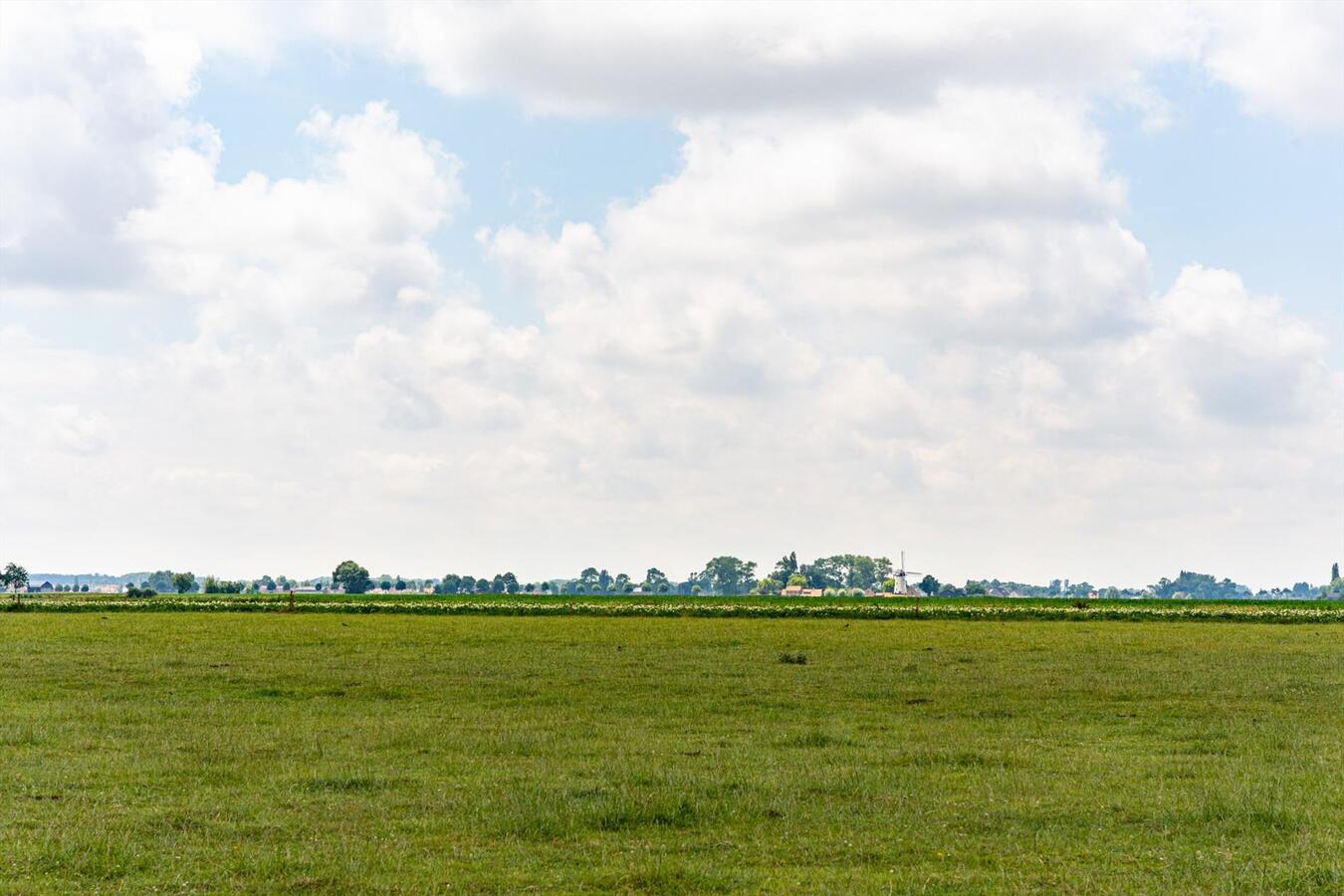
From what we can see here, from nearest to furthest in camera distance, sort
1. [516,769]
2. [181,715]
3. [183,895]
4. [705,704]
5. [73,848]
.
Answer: [183,895] < [73,848] < [516,769] < [181,715] < [705,704]

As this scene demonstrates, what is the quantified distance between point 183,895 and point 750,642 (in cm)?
4200

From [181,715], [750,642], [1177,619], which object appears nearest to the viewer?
[181,715]

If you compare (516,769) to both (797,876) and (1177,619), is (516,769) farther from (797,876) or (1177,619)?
(1177,619)

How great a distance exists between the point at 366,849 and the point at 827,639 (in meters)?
44.1

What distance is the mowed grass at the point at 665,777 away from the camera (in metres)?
14.5

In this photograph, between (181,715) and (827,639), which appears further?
(827,639)

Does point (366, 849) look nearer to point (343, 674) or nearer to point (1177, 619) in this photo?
point (343, 674)

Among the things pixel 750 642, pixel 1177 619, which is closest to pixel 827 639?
pixel 750 642

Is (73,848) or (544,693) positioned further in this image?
(544,693)

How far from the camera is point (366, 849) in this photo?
15258 millimetres

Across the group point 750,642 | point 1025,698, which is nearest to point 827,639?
point 750,642

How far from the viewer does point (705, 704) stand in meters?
29.5

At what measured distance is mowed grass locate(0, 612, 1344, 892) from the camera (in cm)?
1454

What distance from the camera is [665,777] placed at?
19.5m
